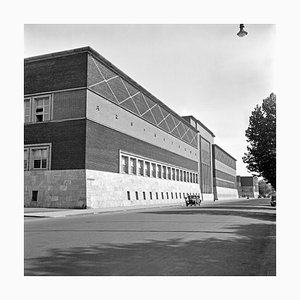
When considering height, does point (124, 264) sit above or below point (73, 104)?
below

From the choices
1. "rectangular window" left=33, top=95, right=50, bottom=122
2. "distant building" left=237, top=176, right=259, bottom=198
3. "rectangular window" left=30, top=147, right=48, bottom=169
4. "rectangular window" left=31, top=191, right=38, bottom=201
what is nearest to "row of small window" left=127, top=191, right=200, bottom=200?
"rectangular window" left=30, top=147, right=48, bottom=169

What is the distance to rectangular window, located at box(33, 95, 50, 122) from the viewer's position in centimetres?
3394

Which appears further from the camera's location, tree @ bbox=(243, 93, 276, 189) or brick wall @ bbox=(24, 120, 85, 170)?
brick wall @ bbox=(24, 120, 85, 170)

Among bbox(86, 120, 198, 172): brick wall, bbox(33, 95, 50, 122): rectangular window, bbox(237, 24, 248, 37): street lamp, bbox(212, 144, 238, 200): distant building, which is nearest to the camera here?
bbox(237, 24, 248, 37): street lamp

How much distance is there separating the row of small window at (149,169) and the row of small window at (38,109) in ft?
33.7

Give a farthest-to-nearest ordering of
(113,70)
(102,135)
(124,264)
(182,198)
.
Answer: (182,198), (113,70), (102,135), (124,264)

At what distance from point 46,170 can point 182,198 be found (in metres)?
35.6

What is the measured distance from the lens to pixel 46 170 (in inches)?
1300

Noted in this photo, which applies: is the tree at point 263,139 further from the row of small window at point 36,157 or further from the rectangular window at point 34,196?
the rectangular window at point 34,196

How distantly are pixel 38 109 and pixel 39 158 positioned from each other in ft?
15.1

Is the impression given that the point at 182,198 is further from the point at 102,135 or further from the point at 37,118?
the point at 37,118

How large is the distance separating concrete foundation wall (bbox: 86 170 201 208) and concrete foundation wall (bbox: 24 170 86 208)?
0.78m

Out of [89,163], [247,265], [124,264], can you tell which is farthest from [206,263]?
[89,163]

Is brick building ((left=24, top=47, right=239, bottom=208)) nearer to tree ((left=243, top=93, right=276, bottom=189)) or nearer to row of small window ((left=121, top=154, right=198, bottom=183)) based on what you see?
row of small window ((left=121, top=154, right=198, bottom=183))
